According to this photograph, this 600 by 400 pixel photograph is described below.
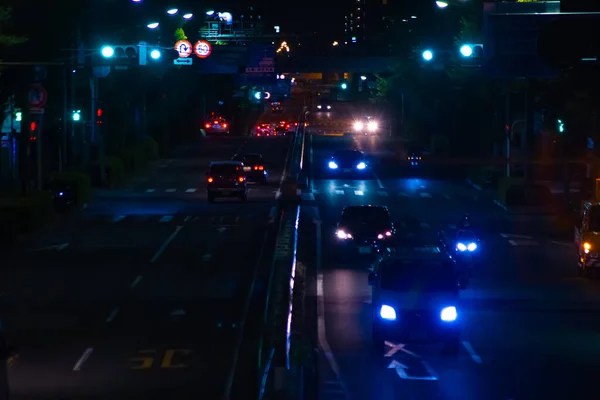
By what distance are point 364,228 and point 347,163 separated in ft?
108

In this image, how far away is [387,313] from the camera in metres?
19.8

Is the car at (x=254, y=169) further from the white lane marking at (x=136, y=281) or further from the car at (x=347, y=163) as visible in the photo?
the white lane marking at (x=136, y=281)

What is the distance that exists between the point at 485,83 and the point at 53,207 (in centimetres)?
3420

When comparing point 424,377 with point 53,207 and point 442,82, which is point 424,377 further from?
point 442,82

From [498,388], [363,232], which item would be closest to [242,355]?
[498,388]

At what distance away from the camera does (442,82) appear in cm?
8688

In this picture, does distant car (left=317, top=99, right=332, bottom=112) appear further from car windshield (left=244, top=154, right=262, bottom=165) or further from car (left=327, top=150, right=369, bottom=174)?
car windshield (left=244, top=154, right=262, bottom=165)

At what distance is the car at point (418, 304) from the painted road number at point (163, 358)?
136 inches

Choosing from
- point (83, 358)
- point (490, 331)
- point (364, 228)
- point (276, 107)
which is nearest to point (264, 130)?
point (276, 107)

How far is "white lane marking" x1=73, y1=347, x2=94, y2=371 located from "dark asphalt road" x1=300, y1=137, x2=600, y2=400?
4.16 m

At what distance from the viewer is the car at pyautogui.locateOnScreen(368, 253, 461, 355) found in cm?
1958

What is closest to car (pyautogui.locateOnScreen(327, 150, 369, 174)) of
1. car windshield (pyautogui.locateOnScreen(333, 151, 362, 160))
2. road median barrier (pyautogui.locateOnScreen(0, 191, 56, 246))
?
car windshield (pyautogui.locateOnScreen(333, 151, 362, 160))

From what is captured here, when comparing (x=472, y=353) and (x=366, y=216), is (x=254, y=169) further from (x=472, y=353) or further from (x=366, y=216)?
(x=472, y=353)

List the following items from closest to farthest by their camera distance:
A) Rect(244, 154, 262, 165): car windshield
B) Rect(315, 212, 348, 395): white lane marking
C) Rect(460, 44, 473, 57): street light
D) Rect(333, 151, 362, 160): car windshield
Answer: Rect(315, 212, 348, 395): white lane marking
Rect(460, 44, 473, 57): street light
Rect(244, 154, 262, 165): car windshield
Rect(333, 151, 362, 160): car windshield
